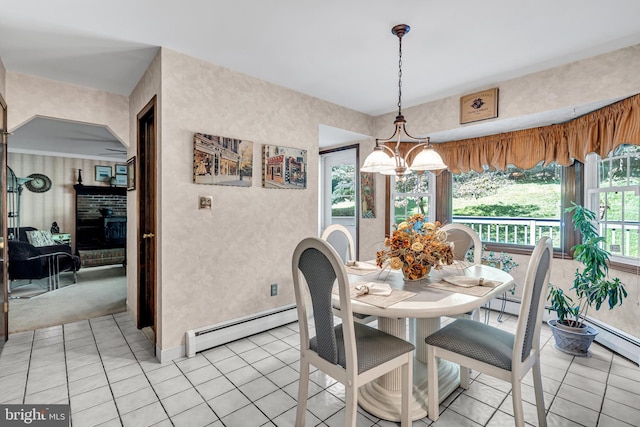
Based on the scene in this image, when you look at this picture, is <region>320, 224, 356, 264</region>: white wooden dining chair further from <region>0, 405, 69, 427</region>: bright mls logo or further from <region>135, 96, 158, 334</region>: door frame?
<region>0, 405, 69, 427</region>: bright mls logo

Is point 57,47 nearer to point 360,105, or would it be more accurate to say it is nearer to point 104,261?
point 360,105

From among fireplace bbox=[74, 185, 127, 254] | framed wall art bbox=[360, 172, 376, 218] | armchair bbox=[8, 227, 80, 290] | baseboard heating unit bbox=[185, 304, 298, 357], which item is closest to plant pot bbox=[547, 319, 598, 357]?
framed wall art bbox=[360, 172, 376, 218]

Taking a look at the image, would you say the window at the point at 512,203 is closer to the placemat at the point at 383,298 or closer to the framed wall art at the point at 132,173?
the placemat at the point at 383,298

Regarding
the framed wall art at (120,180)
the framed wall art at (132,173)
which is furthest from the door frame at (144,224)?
the framed wall art at (120,180)

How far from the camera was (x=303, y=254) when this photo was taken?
5.20ft

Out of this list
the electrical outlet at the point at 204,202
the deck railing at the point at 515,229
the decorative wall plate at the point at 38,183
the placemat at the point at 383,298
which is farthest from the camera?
the decorative wall plate at the point at 38,183

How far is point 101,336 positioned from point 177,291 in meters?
1.15

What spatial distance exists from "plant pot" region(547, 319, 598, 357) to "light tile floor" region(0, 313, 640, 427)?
0.07 metres

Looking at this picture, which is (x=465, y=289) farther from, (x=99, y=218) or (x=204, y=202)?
(x=99, y=218)

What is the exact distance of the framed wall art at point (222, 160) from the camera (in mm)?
2625

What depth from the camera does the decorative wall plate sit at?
245 inches

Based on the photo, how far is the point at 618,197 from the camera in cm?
283

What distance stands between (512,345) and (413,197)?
9.05 feet

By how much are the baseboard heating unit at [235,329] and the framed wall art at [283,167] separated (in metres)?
1.31
